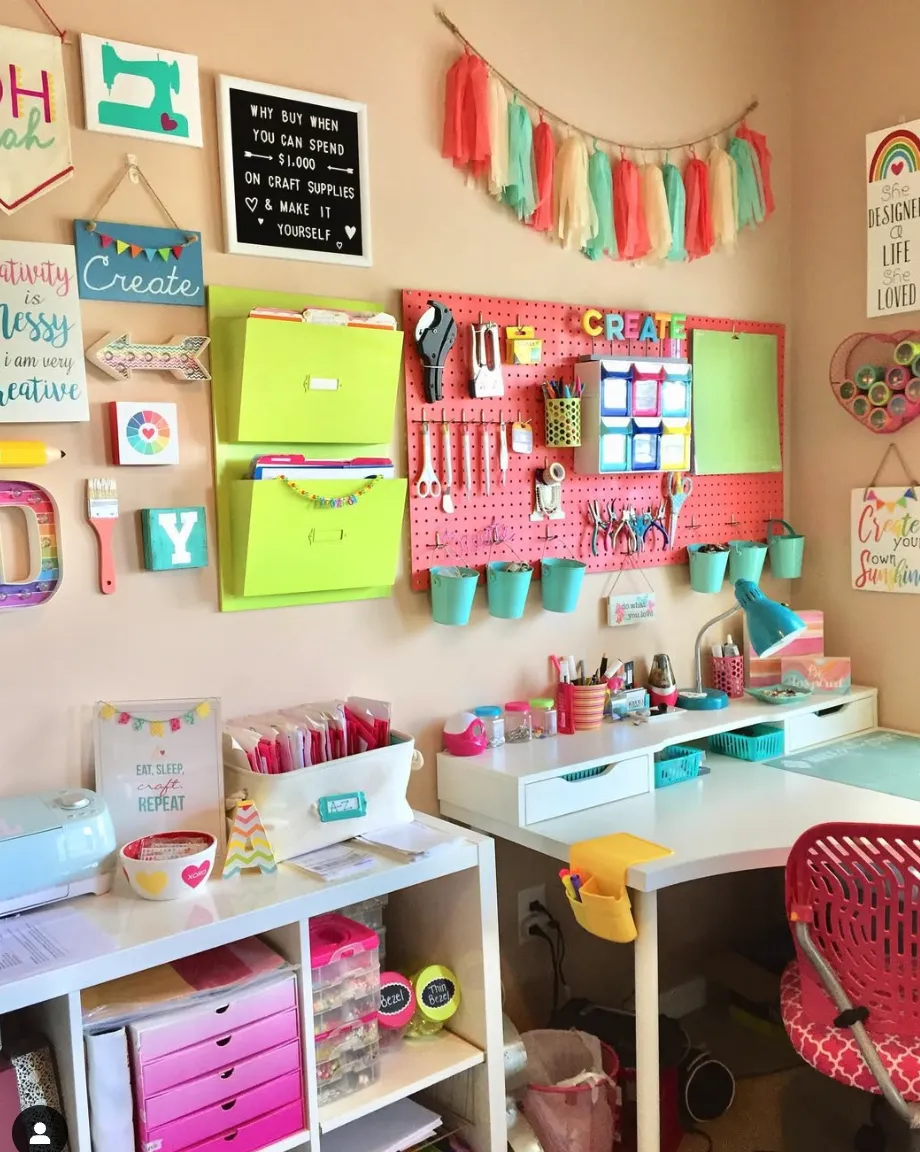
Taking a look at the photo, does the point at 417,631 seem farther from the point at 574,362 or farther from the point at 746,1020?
the point at 746,1020

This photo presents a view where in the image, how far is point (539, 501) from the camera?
229 cm

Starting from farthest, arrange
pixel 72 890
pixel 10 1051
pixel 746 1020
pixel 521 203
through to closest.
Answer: pixel 746 1020 → pixel 521 203 → pixel 72 890 → pixel 10 1051

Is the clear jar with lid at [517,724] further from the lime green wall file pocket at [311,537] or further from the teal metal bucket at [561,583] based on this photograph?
the lime green wall file pocket at [311,537]

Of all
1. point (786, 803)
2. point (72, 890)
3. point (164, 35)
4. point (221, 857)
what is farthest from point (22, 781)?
point (786, 803)

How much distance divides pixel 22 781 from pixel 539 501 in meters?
1.17

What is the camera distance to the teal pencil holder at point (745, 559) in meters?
2.63

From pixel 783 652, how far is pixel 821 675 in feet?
0.37

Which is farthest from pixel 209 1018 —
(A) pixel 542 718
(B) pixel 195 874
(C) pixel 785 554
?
(C) pixel 785 554

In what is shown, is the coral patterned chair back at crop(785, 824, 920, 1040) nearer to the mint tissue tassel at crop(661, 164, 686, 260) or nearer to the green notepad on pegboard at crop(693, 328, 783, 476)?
the green notepad on pegboard at crop(693, 328, 783, 476)

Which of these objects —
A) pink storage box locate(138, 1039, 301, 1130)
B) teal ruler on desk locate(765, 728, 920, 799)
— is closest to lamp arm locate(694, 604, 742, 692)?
teal ruler on desk locate(765, 728, 920, 799)

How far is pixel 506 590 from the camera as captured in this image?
2172 millimetres

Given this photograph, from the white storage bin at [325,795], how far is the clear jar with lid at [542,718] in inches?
16.7

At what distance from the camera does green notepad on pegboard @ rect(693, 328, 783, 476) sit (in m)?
2.59

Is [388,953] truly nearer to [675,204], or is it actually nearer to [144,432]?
[144,432]
